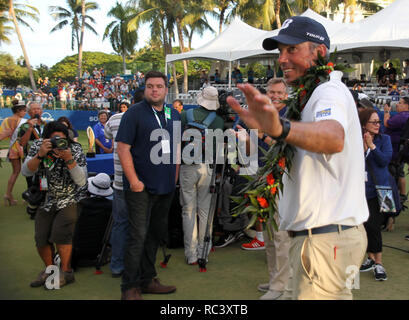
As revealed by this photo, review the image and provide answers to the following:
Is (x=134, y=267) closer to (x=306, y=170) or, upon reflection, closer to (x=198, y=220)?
(x=198, y=220)

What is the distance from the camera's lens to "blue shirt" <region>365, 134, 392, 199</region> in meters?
4.64

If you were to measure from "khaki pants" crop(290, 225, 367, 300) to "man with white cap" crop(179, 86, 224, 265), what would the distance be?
3114mm

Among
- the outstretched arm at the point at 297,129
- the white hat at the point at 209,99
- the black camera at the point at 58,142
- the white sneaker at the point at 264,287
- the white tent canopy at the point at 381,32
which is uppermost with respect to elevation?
the white tent canopy at the point at 381,32

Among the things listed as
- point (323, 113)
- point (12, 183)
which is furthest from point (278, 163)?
point (12, 183)

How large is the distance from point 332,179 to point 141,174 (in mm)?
2390

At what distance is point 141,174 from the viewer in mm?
3969

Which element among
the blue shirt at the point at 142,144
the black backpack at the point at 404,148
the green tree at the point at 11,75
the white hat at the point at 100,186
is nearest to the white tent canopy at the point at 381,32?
the black backpack at the point at 404,148

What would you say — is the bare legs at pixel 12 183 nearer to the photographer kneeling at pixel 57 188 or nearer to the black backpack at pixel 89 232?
the black backpack at pixel 89 232

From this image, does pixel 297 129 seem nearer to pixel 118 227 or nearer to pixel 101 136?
pixel 118 227

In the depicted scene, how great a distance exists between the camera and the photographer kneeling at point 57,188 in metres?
4.26

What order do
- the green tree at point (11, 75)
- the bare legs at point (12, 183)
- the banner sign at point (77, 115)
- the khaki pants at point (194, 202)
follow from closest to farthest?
the khaki pants at point (194, 202) < the bare legs at point (12, 183) < the banner sign at point (77, 115) < the green tree at point (11, 75)

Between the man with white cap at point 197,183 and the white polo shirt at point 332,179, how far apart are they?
313 cm

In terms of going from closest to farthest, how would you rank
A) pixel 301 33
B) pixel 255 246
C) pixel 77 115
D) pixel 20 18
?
pixel 301 33 < pixel 255 246 < pixel 77 115 < pixel 20 18

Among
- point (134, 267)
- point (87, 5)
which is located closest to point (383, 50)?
point (134, 267)
